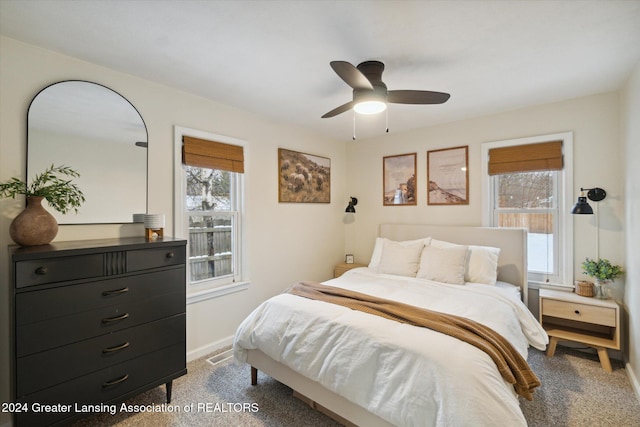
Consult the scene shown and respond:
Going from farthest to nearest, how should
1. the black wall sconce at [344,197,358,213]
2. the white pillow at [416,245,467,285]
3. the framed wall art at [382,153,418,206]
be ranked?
the black wall sconce at [344,197,358,213], the framed wall art at [382,153,418,206], the white pillow at [416,245,467,285]

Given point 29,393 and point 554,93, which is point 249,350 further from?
point 554,93

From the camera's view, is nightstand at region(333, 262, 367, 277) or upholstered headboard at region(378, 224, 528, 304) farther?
nightstand at region(333, 262, 367, 277)

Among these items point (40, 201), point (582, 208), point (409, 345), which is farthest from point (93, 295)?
point (582, 208)

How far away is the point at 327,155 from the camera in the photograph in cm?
436

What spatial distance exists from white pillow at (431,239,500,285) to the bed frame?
0.19 m

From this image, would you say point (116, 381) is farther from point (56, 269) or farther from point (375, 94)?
point (375, 94)

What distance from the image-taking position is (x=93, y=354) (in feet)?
5.84

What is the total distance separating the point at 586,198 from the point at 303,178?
3.08 m

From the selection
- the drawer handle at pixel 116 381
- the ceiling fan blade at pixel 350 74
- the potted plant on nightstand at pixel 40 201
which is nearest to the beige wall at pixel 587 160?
the ceiling fan blade at pixel 350 74

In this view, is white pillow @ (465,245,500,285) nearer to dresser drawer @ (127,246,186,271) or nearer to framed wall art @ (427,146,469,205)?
framed wall art @ (427,146,469,205)

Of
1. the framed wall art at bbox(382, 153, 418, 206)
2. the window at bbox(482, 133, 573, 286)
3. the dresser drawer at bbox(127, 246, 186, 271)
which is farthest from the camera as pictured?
the framed wall art at bbox(382, 153, 418, 206)

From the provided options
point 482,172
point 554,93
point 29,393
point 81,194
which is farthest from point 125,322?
point 554,93

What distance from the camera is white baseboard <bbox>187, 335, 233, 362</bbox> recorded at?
276cm

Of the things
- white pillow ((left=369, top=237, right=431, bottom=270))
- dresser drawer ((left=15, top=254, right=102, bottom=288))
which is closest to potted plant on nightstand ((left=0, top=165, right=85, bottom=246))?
dresser drawer ((left=15, top=254, right=102, bottom=288))
